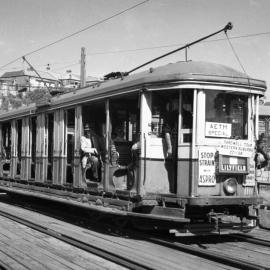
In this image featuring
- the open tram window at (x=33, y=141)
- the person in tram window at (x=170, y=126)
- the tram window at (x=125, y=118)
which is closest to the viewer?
the person in tram window at (x=170, y=126)

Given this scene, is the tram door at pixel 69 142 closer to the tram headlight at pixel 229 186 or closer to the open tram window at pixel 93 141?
the open tram window at pixel 93 141

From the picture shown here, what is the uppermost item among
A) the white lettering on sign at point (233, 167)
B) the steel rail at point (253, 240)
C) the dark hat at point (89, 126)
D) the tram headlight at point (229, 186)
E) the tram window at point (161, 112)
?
the tram window at point (161, 112)

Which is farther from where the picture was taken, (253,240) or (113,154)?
(113,154)

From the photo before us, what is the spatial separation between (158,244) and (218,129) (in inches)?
86.3

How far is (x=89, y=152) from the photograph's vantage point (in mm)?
10336

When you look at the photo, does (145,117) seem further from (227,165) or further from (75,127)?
(75,127)

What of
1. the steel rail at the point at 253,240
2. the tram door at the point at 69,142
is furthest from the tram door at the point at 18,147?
the steel rail at the point at 253,240

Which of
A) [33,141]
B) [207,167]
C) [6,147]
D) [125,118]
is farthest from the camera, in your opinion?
[6,147]

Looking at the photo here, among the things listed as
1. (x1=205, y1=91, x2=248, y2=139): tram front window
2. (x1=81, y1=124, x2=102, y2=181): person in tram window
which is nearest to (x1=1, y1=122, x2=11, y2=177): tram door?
(x1=81, y1=124, x2=102, y2=181): person in tram window

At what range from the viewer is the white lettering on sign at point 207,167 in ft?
26.7

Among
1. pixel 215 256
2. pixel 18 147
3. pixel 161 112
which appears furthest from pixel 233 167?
pixel 18 147

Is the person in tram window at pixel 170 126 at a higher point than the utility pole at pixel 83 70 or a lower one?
lower

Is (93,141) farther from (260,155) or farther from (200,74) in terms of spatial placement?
(260,155)

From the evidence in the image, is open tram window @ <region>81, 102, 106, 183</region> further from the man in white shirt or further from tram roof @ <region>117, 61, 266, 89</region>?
tram roof @ <region>117, 61, 266, 89</region>
